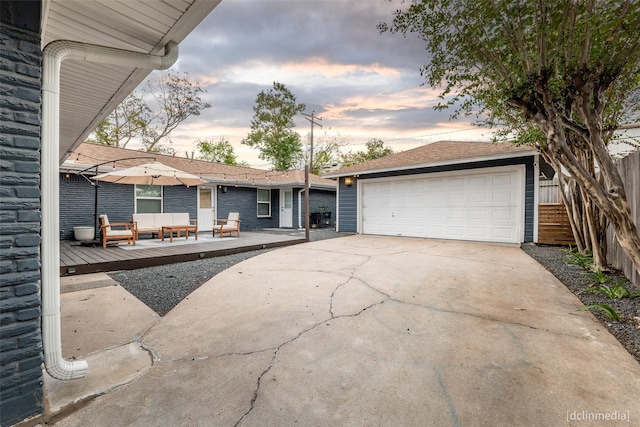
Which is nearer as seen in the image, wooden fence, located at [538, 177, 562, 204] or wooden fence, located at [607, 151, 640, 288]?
wooden fence, located at [607, 151, 640, 288]

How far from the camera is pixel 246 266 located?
18.0 feet

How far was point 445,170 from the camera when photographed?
9141mm

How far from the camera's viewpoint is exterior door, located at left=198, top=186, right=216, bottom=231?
11512 mm

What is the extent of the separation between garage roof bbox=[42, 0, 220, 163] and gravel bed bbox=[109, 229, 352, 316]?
8.74ft

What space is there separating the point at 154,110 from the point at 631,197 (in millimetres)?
21204

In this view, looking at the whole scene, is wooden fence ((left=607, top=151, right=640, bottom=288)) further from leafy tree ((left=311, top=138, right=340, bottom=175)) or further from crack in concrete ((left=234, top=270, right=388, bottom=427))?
leafy tree ((left=311, top=138, right=340, bottom=175))

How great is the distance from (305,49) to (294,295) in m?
6.97

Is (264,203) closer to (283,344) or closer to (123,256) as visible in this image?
(123,256)

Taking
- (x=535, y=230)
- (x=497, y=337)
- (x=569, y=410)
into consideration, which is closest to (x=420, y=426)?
(x=569, y=410)

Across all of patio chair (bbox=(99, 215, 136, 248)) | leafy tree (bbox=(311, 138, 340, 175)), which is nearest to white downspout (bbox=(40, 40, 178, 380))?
patio chair (bbox=(99, 215, 136, 248))

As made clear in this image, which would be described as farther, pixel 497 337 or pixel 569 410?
pixel 497 337

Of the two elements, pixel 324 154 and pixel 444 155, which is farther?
pixel 324 154

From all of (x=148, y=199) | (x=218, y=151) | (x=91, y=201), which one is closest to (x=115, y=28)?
(x=91, y=201)

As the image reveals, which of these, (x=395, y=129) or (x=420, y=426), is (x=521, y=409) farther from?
(x=395, y=129)
